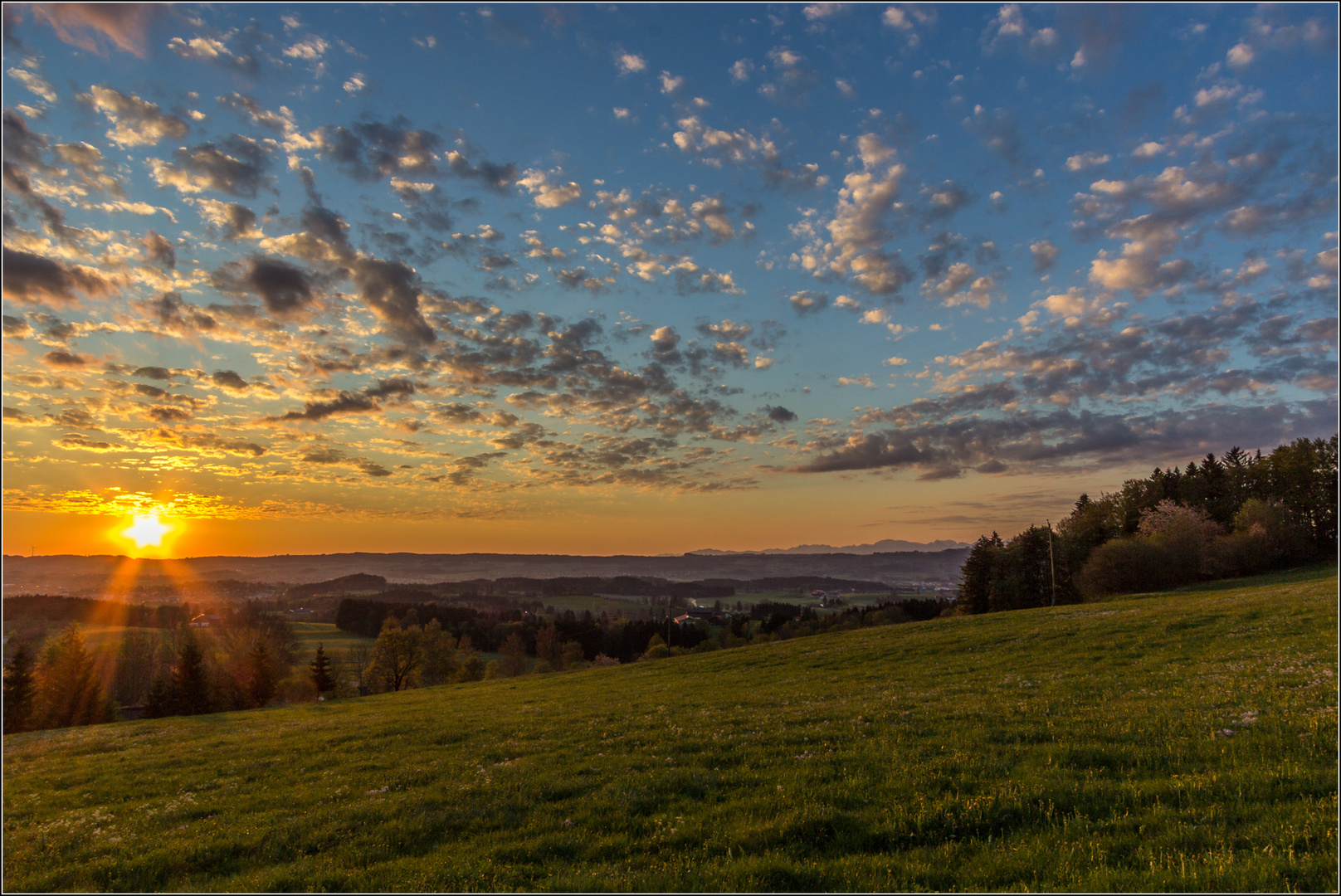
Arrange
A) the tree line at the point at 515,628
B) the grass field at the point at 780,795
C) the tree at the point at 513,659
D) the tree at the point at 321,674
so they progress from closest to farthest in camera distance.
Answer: the grass field at the point at 780,795, the tree at the point at 321,674, the tree at the point at 513,659, the tree line at the point at 515,628

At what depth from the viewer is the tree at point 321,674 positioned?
79938mm

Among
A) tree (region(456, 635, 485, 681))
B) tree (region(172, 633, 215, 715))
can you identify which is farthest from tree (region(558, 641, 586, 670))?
tree (region(172, 633, 215, 715))

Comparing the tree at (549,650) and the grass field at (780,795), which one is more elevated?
the grass field at (780,795)

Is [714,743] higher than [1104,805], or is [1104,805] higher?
[1104,805]

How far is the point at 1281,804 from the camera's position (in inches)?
313

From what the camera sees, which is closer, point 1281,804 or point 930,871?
point 930,871

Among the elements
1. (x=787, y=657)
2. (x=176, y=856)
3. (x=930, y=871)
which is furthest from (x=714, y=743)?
(x=787, y=657)

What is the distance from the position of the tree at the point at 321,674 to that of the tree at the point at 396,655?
6500 millimetres

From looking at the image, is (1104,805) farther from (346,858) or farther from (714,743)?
(346,858)

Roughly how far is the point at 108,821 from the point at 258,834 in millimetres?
5583

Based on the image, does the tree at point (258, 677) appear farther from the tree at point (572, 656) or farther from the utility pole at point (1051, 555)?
the utility pole at point (1051, 555)

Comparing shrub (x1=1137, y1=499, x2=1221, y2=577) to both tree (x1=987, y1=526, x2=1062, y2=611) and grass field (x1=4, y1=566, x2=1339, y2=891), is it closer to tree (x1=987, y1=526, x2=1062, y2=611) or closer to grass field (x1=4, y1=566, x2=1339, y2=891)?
tree (x1=987, y1=526, x2=1062, y2=611)

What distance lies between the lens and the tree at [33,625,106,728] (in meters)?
59.6

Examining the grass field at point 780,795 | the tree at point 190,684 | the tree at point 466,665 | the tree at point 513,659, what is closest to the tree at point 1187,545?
the grass field at point 780,795
